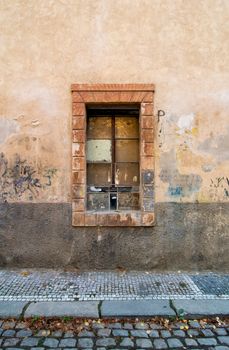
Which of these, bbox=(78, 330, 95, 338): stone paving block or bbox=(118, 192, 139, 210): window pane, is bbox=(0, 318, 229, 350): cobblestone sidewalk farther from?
bbox=(118, 192, 139, 210): window pane

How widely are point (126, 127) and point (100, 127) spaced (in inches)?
17.1

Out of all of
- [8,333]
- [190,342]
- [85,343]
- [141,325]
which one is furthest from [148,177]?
[8,333]

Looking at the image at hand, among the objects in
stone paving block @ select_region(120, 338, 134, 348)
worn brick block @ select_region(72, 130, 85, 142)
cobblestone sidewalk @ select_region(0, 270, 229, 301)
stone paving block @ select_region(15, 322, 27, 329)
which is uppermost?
worn brick block @ select_region(72, 130, 85, 142)

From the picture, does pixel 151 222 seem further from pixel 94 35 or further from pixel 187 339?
pixel 94 35

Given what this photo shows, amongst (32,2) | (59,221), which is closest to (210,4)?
(32,2)

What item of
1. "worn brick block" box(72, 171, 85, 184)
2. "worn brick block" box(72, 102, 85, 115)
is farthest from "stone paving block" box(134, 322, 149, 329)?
"worn brick block" box(72, 102, 85, 115)

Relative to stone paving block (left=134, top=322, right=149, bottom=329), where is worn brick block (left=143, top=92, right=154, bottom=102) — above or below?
→ above

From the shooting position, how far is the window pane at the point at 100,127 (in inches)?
198

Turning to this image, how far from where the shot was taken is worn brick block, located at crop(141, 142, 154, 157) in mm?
4727

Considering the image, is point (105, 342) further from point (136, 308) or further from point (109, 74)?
point (109, 74)

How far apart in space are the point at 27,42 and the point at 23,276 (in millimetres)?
3588

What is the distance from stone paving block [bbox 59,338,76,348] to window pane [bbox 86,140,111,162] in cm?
278

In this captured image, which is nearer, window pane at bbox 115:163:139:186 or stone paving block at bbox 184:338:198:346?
stone paving block at bbox 184:338:198:346

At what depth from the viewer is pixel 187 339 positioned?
300cm
